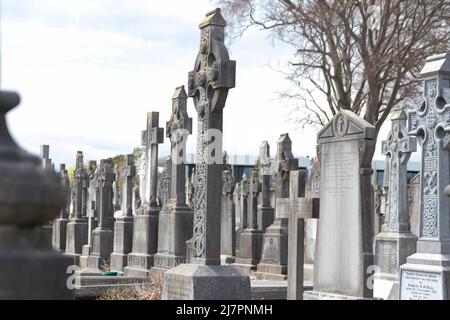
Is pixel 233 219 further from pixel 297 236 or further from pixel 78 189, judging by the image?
pixel 297 236

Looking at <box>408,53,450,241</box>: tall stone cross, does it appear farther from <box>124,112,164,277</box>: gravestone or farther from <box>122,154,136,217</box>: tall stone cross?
<box>122,154,136,217</box>: tall stone cross

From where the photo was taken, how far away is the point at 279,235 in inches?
675

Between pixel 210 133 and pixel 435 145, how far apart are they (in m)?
3.07

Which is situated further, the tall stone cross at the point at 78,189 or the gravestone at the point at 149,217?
the tall stone cross at the point at 78,189

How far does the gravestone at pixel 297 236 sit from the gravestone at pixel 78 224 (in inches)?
600

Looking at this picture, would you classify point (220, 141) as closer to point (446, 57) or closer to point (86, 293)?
point (446, 57)

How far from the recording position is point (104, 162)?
75.6 feet

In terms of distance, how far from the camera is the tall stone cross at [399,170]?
14.5 m

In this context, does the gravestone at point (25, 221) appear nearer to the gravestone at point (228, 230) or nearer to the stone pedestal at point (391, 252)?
the stone pedestal at point (391, 252)

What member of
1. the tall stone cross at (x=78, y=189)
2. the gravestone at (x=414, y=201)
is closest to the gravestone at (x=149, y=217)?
Result: the gravestone at (x=414, y=201)

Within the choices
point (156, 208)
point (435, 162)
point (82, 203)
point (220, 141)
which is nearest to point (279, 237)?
point (156, 208)

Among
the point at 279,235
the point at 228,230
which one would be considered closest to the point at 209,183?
the point at 279,235

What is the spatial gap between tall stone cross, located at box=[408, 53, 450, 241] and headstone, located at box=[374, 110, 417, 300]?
4330 millimetres

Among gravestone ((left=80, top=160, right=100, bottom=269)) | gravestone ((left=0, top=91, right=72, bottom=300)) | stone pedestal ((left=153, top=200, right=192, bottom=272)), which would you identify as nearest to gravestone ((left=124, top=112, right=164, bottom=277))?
stone pedestal ((left=153, top=200, right=192, bottom=272))
